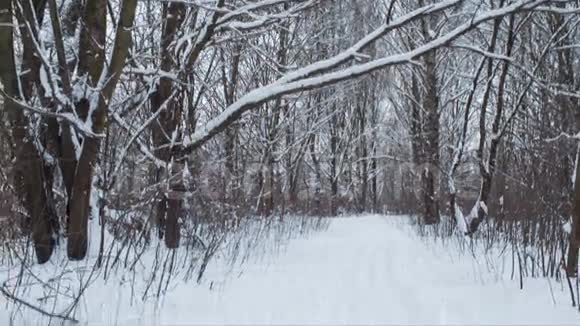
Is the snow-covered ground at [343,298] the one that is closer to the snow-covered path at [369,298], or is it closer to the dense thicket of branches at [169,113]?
the snow-covered path at [369,298]

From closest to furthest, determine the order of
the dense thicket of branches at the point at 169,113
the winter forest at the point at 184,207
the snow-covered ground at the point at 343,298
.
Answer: the snow-covered ground at the point at 343,298 < the winter forest at the point at 184,207 < the dense thicket of branches at the point at 169,113

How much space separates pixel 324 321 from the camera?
309 cm

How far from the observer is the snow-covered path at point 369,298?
313 cm

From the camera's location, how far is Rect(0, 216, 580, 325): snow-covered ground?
3.08 meters

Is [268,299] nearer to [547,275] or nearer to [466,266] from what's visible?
[547,275]

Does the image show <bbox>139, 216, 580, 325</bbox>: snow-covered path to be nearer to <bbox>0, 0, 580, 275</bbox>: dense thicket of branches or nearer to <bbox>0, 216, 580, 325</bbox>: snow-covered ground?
<bbox>0, 216, 580, 325</bbox>: snow-covered ground

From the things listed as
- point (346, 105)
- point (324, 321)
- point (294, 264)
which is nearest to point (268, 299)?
point (324, 321)

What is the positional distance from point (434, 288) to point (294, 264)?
170cm

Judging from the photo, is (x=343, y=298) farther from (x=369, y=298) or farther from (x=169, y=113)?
(x=169, y=113)

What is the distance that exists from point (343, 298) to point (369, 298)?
0.19 m

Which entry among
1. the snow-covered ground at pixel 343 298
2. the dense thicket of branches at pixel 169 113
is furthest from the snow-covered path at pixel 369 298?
the dense thicket of branches at pixel 169 113

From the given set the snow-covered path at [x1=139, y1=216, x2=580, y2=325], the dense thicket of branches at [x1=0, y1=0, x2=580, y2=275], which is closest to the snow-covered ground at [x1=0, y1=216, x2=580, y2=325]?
the snow-covered path at [x1=139, y1=216, x2=580, y2=325]

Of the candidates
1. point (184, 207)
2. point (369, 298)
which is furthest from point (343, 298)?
point (184, 207)

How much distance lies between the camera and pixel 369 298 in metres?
3.70
